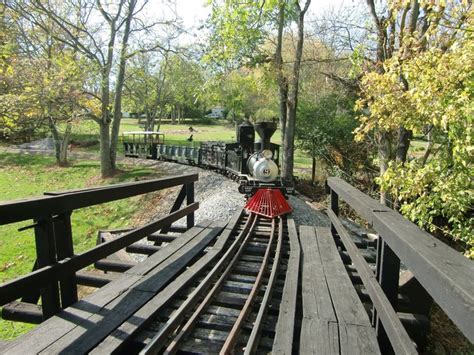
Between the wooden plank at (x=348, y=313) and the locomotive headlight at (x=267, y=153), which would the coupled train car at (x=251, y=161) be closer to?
the locomotive headlight at (x=267, y=153)

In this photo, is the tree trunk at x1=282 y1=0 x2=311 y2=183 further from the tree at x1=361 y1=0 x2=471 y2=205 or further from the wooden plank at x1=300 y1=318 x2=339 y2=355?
the wooden plank at x1=300 y1=318 x2=339 y2=355

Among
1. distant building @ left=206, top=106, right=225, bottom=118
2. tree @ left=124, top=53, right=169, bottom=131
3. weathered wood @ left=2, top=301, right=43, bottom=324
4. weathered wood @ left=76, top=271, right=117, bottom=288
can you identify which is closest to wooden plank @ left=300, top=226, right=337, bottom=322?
weathered wood @ left=76, top=271, right=117, bottom=288

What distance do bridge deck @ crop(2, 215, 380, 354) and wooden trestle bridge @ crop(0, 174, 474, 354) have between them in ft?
0.03

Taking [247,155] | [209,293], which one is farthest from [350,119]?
[209,293]

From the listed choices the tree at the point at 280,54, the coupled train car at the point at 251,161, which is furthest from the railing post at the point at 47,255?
the tree at the point at 280,54

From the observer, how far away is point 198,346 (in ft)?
9.30

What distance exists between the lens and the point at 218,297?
3768 millimetres

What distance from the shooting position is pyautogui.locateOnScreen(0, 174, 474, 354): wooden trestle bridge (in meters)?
2.12

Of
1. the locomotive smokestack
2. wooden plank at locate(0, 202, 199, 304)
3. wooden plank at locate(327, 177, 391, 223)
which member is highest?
the locomotive smokestack

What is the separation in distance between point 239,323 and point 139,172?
18.7m

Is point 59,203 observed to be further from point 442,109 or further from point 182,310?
point 442,109

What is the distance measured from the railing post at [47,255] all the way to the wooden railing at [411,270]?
8.05 feet

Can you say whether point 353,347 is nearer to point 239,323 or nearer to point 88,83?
point 239,323

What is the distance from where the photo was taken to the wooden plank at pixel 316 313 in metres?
2.53
